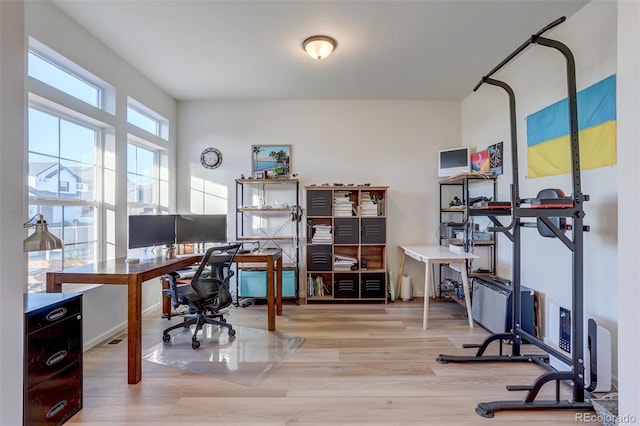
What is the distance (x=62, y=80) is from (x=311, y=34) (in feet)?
7.02

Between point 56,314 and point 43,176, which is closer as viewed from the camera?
point 56,314

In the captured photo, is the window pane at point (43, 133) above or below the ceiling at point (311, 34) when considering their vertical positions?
below

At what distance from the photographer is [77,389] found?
177 cm

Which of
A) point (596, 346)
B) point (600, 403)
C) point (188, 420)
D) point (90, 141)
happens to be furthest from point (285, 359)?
point (90, 141)

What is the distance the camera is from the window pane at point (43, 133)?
2.21 metres

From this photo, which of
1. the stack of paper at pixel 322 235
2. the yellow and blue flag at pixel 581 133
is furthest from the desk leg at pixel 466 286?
the stack of paper at pixel 322 235

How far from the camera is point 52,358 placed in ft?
5.27

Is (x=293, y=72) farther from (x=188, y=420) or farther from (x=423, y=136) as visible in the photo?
(x=188, y=420)

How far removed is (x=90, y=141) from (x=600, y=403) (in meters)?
4.32

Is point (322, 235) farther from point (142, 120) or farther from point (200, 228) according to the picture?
point (142, 120)

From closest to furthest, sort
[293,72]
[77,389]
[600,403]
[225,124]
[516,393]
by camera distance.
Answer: [600,403] < [77,389] < [516,393] < [293,72] < [225,124]

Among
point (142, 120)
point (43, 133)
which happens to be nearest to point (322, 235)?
point (142, 120)

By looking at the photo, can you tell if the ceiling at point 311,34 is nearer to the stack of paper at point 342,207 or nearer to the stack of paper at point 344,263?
the stack of paper at point 342,207

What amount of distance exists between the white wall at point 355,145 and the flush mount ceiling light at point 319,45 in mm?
1480
